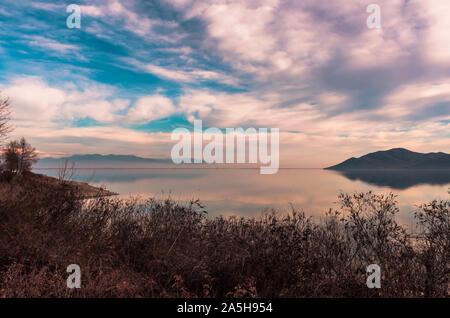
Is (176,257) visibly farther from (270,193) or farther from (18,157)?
(18,157)

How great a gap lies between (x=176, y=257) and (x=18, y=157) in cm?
6733

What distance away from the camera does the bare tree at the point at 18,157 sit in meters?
54.2

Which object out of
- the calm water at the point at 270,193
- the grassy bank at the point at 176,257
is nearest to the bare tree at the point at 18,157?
the calm water at the point at 270,193

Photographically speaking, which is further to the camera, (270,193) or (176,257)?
(270,193)

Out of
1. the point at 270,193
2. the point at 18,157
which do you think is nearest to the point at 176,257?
the point at 270,193

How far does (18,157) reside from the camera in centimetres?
5781

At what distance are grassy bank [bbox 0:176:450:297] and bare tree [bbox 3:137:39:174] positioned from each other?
174 ft

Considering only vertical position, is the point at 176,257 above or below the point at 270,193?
above

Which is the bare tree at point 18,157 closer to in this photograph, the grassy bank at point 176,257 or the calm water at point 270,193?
the calm water at point 270,193

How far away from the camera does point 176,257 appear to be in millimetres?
7535

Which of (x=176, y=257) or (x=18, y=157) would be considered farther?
(x=18, y=157)

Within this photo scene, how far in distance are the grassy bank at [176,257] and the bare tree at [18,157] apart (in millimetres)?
53143

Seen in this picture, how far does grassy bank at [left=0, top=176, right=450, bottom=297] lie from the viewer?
253 inches
